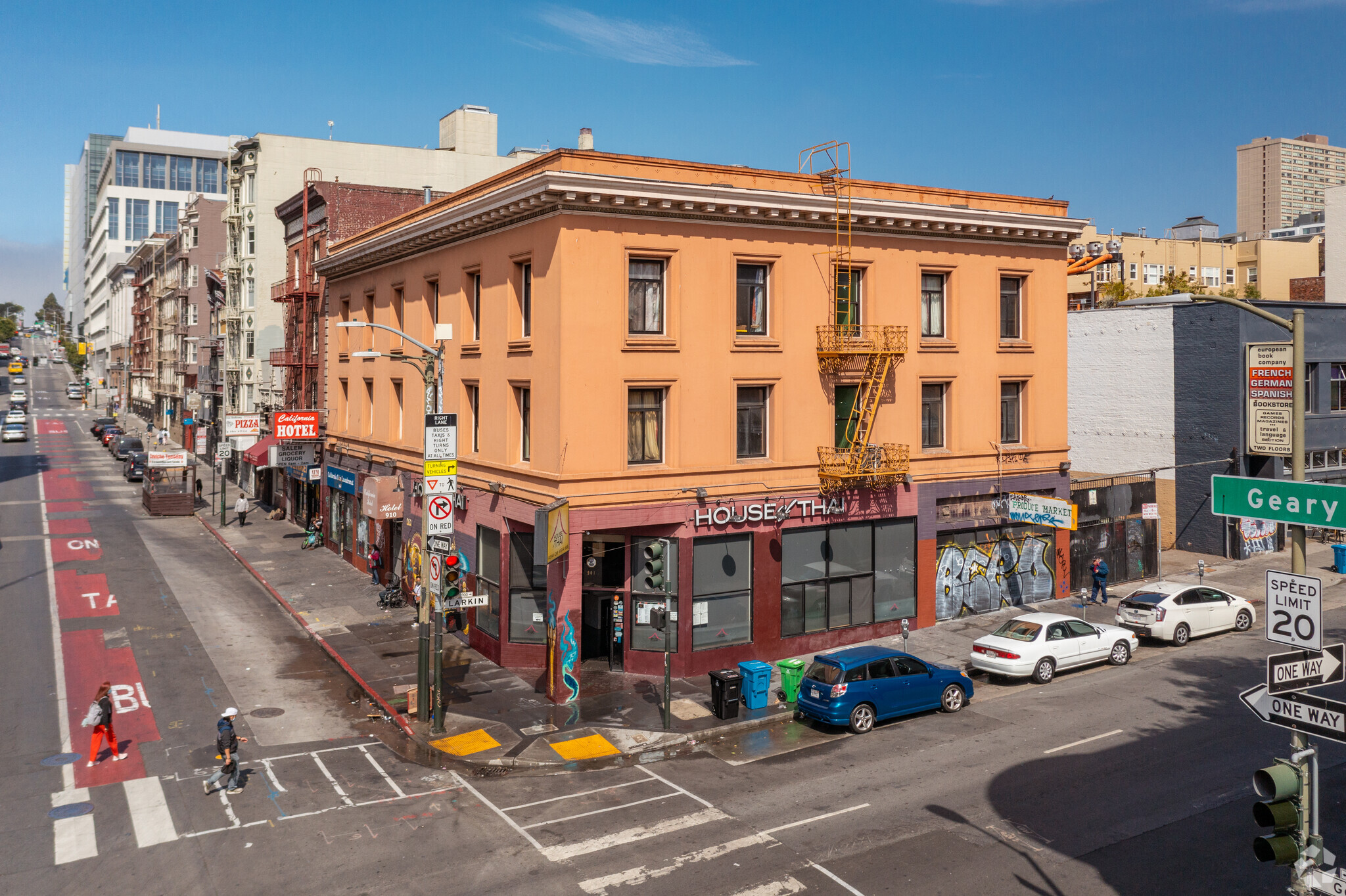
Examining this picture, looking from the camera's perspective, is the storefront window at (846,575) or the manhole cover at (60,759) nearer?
the manhole cover at (60,759)

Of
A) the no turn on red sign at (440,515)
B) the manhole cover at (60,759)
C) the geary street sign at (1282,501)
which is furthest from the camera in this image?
the no turn on red sign at (440,515)

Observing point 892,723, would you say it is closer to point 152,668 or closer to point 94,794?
point 94,794

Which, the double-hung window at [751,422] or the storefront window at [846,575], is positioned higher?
the double-hung window at [751,422]

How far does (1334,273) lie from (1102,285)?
46.5ft

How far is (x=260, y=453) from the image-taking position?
1956 inches

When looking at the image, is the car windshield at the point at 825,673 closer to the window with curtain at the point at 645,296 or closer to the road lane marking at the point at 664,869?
the road lane marking at the point at 664,869

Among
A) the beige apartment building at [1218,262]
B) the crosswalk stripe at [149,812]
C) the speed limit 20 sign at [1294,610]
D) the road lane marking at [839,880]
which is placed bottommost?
the crosswalk stripe at [149,812]

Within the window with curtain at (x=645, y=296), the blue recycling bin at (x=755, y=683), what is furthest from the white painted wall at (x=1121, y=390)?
the blue recycling bin at (x=755, y=683)

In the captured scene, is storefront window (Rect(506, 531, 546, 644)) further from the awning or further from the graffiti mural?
the awning

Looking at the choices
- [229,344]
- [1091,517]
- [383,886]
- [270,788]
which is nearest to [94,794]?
[270,788]

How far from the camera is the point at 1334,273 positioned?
60750 mm

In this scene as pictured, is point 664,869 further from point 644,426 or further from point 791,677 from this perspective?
point 644,426

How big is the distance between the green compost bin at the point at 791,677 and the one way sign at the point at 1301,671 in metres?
13.0

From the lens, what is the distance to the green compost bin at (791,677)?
2275cm
